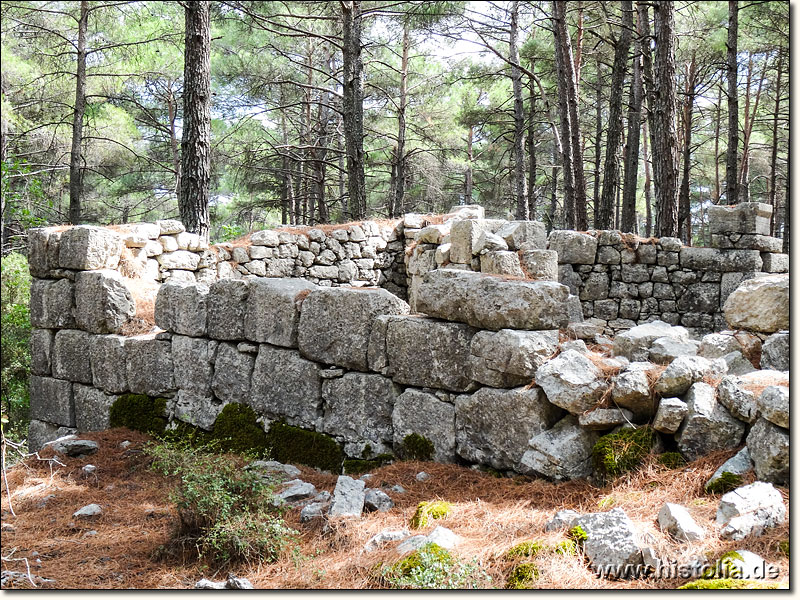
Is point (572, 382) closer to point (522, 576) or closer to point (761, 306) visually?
point (522, 576)

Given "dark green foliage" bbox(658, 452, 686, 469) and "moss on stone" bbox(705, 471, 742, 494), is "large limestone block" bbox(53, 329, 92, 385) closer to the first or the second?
"dark green foliage" bbox(658, 452, 686, 469)

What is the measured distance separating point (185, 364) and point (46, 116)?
13283 mm

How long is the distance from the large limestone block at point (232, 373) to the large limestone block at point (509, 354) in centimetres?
225

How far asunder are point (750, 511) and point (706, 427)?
72cm

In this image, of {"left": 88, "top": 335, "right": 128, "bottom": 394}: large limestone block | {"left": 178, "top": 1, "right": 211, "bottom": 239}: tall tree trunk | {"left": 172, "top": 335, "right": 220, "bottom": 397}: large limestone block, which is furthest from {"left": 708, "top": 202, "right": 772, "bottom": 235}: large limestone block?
{"left": 88, "top": 335, "right": 128, "bottom": 394}: large limestone block

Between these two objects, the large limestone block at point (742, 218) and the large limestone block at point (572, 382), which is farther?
the large limestone block at point (742, 218)

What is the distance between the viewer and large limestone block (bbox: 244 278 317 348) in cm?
581

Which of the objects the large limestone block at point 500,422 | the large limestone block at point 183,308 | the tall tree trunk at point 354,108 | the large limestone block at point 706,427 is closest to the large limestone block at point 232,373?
the large limestone block at point 183,308

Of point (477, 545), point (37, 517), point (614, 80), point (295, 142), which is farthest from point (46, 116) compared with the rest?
point (477, 545)

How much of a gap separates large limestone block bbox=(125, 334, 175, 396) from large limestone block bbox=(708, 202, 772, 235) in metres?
8.56

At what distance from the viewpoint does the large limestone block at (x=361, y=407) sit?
17.4 feet

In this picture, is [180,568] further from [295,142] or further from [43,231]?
[295,142]

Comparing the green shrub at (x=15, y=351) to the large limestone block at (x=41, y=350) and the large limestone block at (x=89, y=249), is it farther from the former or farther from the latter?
the large limestone block at (x=89, y=249)

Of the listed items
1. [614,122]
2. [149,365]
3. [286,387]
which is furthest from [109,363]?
[614,122]
